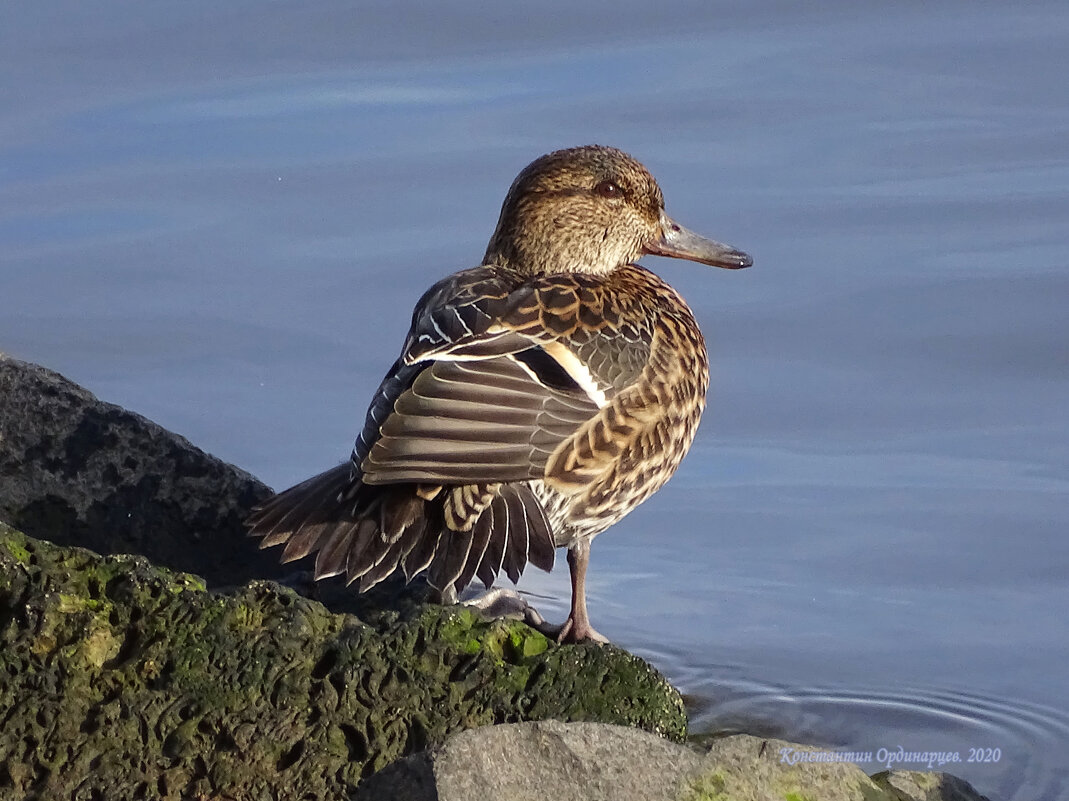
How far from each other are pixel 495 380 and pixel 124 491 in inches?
45.7

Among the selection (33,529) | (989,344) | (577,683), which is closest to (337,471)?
(33,529)

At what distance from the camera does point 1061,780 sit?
17.3 ft

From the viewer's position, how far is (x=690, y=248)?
663 cm

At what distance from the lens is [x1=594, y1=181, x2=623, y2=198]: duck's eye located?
6250 mm

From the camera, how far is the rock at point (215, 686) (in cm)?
361

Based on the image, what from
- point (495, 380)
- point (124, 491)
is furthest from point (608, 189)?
point (124, 491)

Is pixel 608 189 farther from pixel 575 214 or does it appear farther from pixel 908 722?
pixel 908 722

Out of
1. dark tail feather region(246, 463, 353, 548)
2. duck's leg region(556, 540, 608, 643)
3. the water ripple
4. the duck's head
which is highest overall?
the duck's head

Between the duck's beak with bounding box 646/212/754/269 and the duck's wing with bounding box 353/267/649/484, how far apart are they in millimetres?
920

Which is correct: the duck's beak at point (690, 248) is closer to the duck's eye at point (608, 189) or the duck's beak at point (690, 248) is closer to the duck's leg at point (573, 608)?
the duck's eye at point (608, 189)

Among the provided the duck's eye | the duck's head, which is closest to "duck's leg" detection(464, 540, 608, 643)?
the duck's head

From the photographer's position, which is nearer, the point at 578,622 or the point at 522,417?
the point at 522,417

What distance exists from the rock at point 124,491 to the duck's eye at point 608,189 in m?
1.70

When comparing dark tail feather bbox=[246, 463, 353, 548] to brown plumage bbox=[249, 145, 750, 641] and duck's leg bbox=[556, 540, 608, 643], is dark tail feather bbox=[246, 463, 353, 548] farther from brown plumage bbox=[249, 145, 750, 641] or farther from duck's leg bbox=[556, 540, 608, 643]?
duck's leg bbox=[556, 540, 608, 643]
